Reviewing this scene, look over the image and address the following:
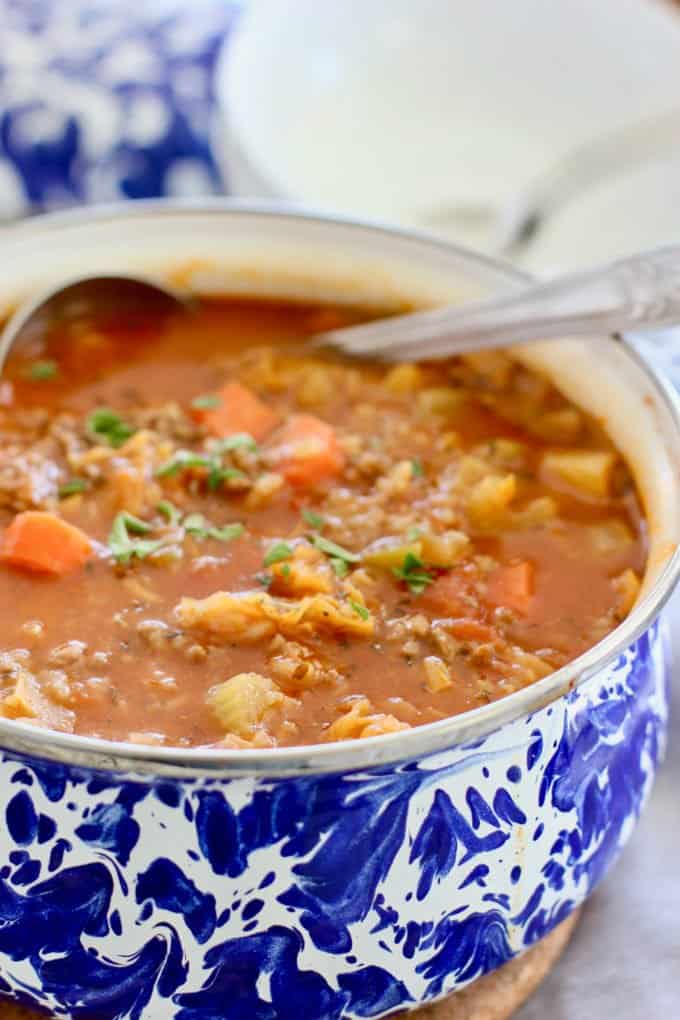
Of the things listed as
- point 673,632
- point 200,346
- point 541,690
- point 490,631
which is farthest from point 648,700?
point 200,346

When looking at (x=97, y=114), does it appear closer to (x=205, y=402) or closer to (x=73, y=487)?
(x=205, y=402)

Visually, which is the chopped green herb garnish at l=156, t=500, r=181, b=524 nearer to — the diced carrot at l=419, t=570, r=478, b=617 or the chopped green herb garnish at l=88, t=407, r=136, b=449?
the chopped green herb garnish at l=88, t=407, r=136, b=449

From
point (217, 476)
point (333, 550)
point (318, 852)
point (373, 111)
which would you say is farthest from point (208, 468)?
point (373, 111)

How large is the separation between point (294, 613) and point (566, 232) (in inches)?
117

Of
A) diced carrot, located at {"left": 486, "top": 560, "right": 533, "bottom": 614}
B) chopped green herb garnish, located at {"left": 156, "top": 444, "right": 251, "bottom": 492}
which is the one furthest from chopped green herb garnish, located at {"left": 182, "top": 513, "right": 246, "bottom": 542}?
diced carrot, located at {"left": 486, "top": 560, "right": 533, "bottom": 614}

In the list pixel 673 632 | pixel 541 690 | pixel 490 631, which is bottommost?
pixel 673 632

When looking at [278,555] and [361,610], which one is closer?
[361,610]

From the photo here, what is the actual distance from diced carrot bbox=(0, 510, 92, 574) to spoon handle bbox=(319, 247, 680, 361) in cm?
92

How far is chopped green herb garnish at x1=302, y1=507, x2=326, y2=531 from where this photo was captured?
269 centimetres

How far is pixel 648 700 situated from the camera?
2.31 meters

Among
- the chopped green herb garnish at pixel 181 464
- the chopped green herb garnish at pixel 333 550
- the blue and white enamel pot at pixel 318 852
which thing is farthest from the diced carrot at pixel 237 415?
the blue and white enamel pot at pixel 318 852

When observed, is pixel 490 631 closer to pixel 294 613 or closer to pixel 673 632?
pixel 294 613

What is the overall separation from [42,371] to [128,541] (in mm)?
708

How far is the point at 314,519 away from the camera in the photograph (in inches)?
106
